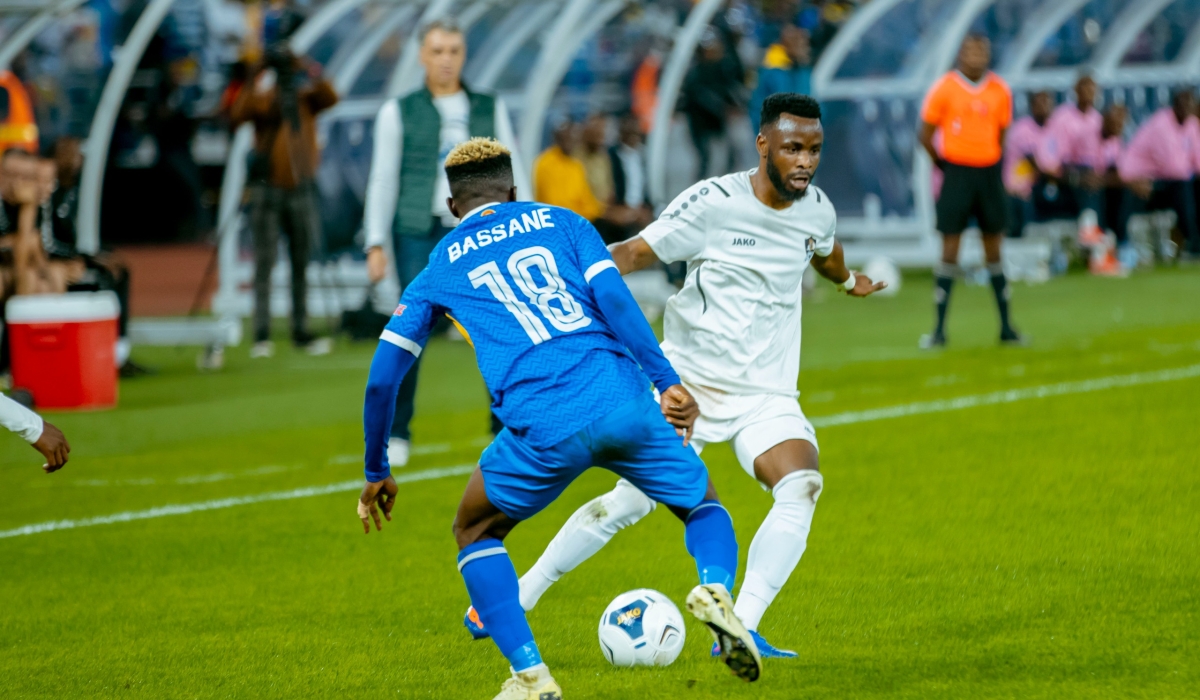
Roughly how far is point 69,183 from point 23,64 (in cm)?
695

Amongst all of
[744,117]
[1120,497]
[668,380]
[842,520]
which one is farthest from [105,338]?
[744,117]

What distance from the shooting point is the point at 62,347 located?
34.4 ft

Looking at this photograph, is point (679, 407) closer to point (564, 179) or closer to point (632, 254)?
point (632, 254)

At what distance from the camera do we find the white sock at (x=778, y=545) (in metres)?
4.58

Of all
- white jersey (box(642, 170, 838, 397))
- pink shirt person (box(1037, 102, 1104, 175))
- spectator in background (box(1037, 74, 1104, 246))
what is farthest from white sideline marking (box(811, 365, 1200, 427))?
pink shirt person (box(1037, 102, 1104, 175))

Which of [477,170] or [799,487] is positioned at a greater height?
[477,170]

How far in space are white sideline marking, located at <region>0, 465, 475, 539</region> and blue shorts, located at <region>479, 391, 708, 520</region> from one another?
11.5 ft

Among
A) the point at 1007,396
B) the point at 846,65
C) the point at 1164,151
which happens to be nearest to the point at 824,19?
the point at 846,65

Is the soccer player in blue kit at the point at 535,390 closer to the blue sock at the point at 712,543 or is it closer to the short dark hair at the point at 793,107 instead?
the blue sock at the point at 712,543

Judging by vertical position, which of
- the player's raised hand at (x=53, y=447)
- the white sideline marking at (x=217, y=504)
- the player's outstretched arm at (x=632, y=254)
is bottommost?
the white sideline marking at (x=217, y=504)

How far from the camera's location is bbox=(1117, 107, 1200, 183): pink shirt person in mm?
19688

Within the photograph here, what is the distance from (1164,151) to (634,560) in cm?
1538

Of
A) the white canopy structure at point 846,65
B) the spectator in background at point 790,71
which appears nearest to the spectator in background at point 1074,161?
the white canopy structure at point 846,65

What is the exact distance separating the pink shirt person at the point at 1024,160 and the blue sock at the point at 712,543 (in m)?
15.9
